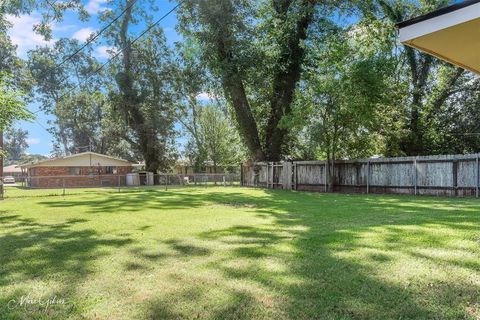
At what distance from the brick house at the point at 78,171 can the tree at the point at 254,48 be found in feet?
54.7

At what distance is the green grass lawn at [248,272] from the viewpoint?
301 cm

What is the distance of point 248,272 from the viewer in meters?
3.88

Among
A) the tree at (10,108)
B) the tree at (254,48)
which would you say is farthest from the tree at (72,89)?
the tree at (10,108)

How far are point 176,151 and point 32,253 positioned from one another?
33765 mm

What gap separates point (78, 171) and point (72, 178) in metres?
1.52

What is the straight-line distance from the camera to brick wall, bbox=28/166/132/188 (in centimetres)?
3378

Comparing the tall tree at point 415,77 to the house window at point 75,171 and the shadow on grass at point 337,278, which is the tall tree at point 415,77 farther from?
the house window at point 75,171

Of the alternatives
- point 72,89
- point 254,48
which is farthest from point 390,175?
point 72,89

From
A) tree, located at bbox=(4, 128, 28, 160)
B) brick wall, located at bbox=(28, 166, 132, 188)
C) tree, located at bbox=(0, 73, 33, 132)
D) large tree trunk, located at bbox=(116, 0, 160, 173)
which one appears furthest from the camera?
tree, located at bbox=(4, 128, 28, 160)

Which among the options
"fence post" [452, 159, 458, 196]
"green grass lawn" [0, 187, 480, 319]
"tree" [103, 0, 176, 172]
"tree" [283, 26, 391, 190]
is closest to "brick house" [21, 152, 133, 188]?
"tree" [103, 0, 176, 172]

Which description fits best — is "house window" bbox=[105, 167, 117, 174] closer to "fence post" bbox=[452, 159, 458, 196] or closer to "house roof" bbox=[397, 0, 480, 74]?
"fence post" bbox=[452, 159, 458, 196]

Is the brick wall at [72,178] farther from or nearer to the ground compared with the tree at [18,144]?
nearer to the ground

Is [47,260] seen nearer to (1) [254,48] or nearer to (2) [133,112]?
(1) [254,48]

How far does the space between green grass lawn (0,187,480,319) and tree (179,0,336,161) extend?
47.9 ft
